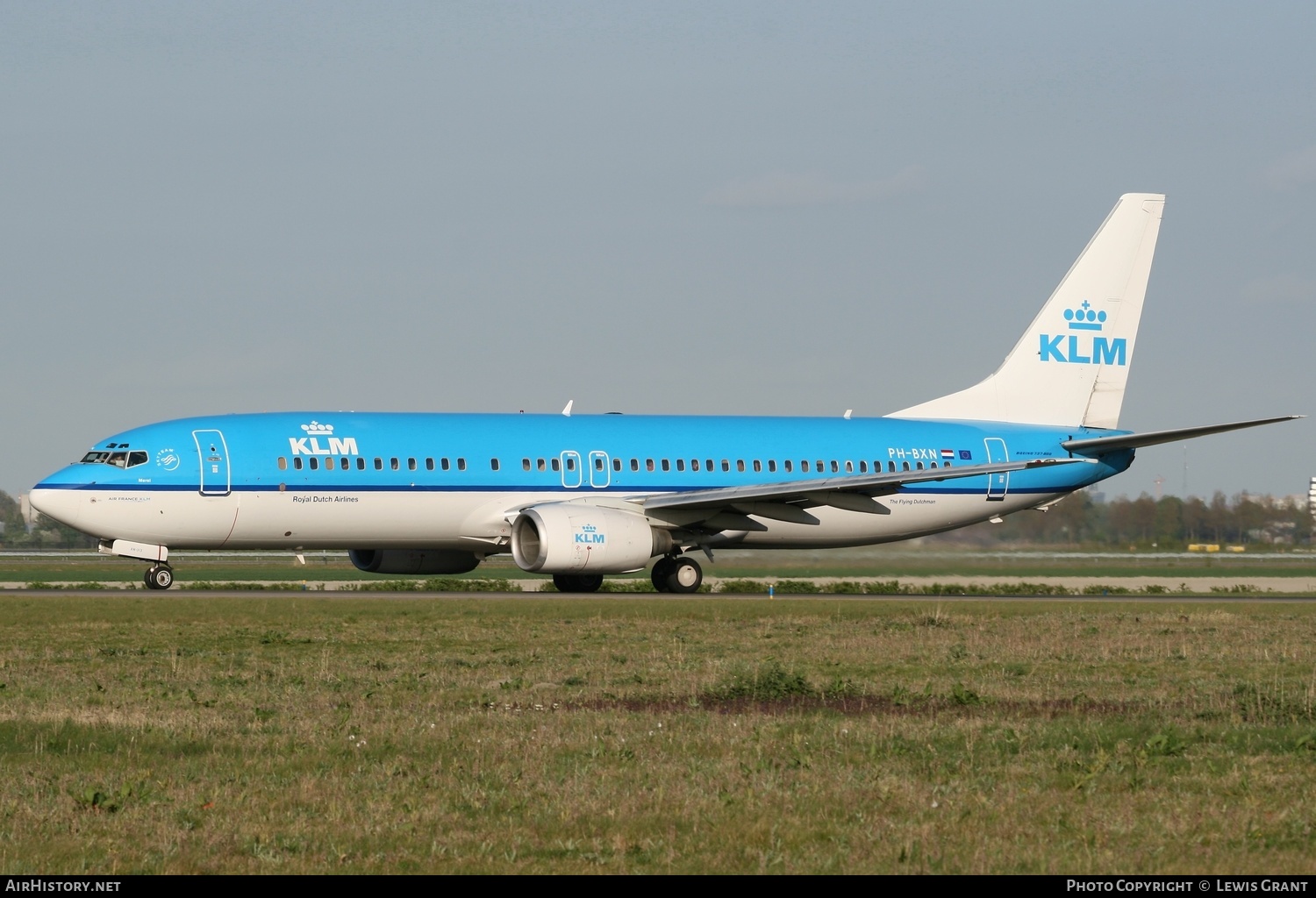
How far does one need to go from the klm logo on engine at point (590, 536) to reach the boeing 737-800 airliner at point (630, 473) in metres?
0.05

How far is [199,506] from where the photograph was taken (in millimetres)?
33906

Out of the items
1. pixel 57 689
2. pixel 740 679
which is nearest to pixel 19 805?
pixel 57 689

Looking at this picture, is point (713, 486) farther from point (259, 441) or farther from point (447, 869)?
point (447, 869)

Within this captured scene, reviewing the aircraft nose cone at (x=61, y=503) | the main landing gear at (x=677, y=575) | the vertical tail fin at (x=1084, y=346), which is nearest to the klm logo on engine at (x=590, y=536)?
the main landing gear at (x=677, y=575)

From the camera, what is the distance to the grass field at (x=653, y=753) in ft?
31.4

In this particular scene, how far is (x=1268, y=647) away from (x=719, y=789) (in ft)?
44.9

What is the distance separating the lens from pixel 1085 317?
145 feet

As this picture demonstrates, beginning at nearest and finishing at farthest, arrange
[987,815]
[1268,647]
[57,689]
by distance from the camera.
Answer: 1. [987,815]
2. [57,689]
3. [1268,647]

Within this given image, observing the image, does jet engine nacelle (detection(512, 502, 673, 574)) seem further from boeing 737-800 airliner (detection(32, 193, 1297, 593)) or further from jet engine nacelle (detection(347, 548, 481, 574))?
jet engine nacelle (detection(347, 548, 481, 574))

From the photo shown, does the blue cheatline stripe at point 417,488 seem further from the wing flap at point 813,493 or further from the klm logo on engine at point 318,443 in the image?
the klm logo on engine at point 318,443

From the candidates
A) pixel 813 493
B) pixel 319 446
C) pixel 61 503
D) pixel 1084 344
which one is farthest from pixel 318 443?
pixel 1084 344

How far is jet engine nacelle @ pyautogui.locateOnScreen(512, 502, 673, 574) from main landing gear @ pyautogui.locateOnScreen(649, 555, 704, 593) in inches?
87.1

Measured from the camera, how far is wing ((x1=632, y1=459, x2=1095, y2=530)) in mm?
35312

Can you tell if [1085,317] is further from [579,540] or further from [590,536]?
[579,540]
